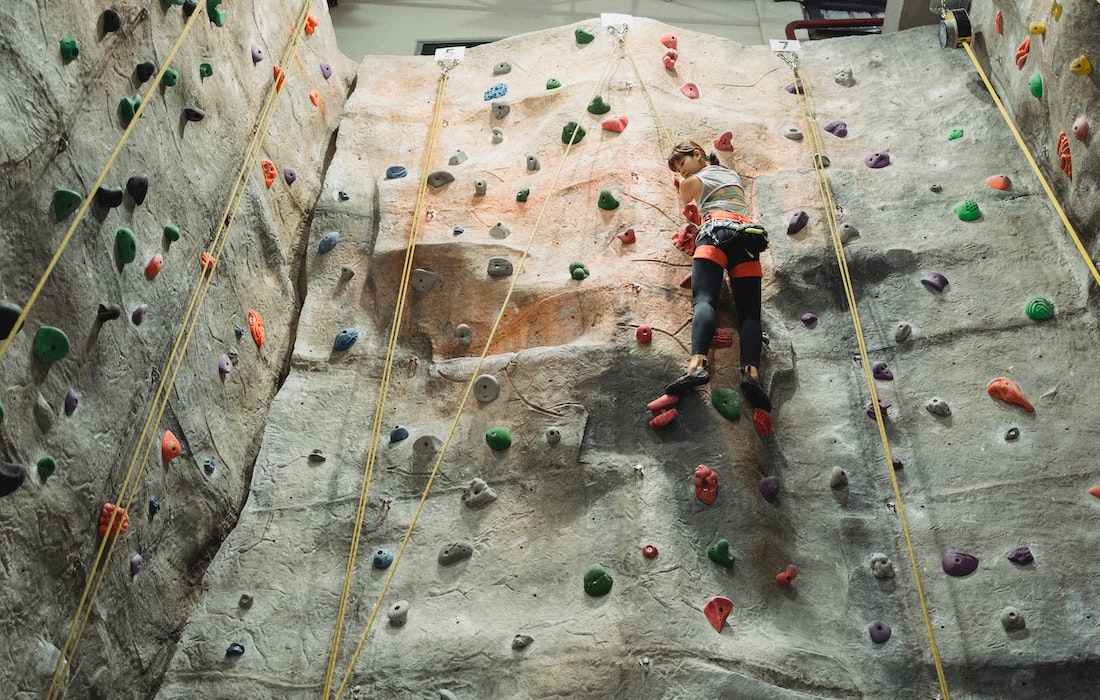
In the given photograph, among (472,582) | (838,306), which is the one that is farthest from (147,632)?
(838,306)

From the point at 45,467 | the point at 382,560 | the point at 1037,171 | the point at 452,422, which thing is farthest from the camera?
the point at 1037,171

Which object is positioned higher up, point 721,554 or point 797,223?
point 797,223

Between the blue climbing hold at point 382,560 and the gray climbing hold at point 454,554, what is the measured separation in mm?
185

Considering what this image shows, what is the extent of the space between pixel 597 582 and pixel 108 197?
2035 mm

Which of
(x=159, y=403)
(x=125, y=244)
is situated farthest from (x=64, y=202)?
(x=159, y=403)

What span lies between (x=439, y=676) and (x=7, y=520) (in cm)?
135

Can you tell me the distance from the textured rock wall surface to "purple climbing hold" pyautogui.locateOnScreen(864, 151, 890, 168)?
2708 mm

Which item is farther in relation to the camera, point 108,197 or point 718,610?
point 108,197

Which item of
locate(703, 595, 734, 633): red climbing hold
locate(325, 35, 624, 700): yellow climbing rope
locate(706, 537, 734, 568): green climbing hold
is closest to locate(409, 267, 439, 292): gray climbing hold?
locate(325, 35, 624, 700): yellow climbing rope

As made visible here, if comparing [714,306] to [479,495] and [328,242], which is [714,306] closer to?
[479,495]

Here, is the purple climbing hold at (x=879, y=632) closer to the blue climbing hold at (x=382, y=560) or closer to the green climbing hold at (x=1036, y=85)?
the blue climbing hold at (x=382, y=560)

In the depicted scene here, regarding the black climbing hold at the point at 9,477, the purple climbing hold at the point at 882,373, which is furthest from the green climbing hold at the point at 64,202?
the purple climbing hold at the point at 882,373

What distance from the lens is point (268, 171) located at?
194 inches

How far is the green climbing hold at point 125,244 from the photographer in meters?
3.75
